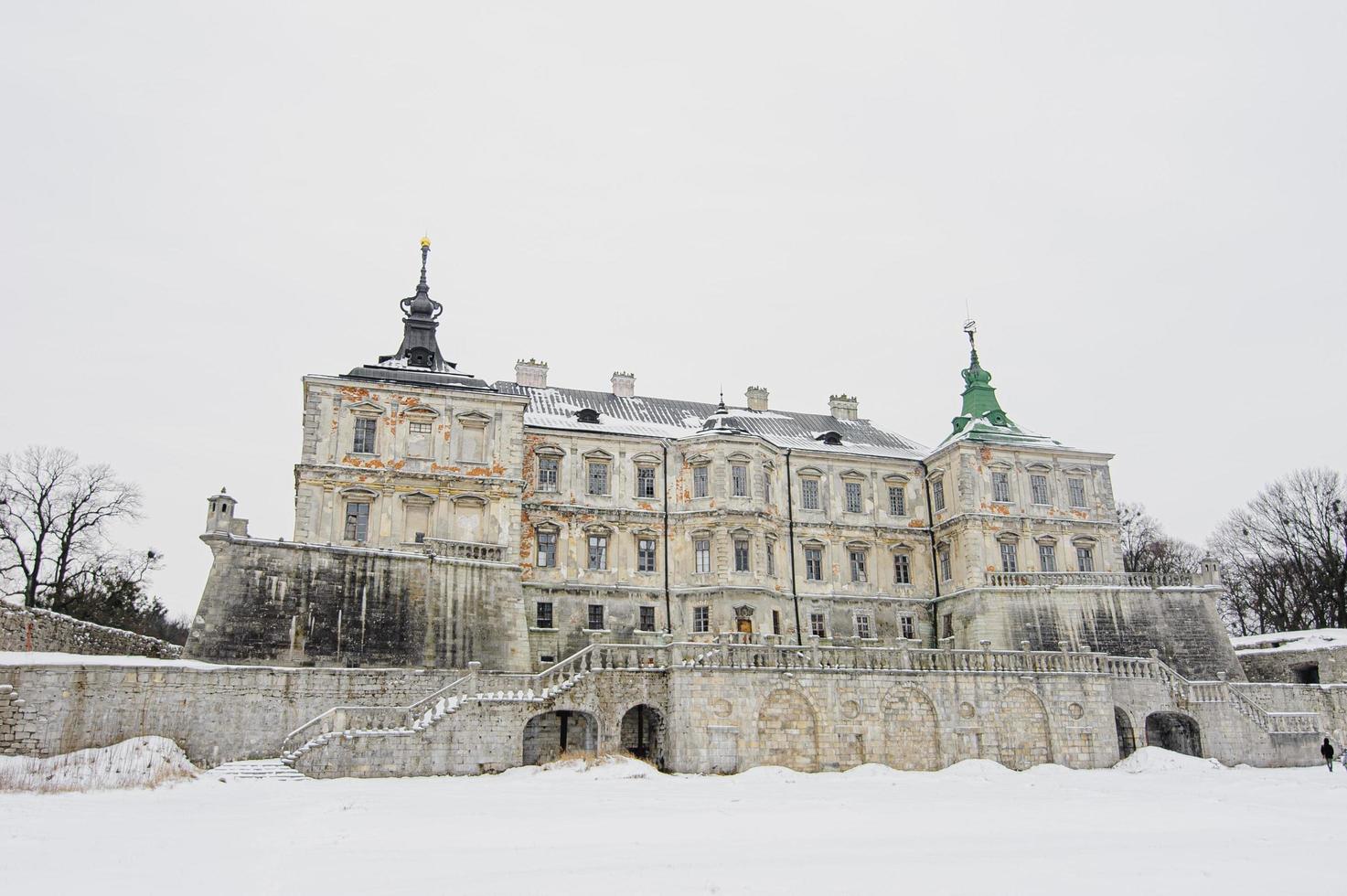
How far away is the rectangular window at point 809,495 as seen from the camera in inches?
1773

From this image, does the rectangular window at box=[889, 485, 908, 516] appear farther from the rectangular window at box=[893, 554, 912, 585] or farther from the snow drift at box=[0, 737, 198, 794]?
the snow drift at box=[0, 737, 198, 794]

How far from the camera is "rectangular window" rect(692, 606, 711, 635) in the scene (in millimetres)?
40891

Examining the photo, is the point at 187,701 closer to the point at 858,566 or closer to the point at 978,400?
the point at 858,566

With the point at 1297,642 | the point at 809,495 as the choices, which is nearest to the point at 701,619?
the point at 809,495

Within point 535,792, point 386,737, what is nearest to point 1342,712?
point 535,792

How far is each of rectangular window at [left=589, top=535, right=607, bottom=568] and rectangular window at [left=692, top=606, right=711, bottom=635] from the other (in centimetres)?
412

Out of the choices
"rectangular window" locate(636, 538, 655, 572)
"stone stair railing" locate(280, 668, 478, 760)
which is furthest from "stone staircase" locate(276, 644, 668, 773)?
"rectangular window" locate(636, 538, 655, 572)

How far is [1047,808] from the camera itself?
71.5ft

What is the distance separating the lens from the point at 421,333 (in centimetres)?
4259

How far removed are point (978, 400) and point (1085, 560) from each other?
9399 millimetres

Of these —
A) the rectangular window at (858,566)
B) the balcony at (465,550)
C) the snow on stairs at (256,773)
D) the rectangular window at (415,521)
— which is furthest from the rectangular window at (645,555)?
the snow on stairs at (256,773)

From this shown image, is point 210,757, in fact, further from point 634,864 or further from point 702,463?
point 702,463

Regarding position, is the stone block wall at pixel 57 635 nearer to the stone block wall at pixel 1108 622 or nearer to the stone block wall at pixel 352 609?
the stone block wall at pixel 352 609

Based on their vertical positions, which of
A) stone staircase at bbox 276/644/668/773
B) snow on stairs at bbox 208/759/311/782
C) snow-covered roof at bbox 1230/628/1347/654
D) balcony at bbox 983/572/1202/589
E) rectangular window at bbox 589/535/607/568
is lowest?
snow on stairs at bbox 208/759/311/782
